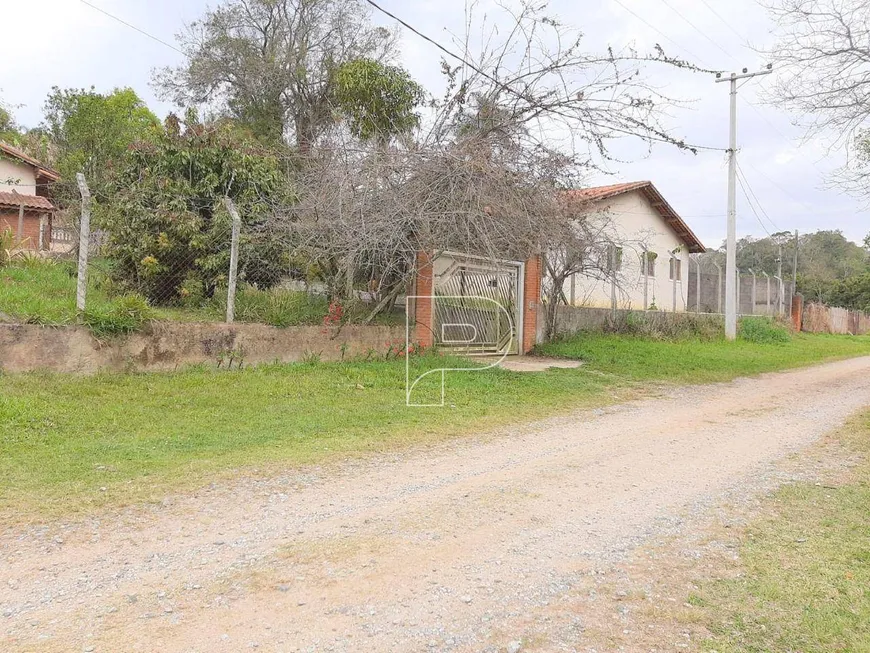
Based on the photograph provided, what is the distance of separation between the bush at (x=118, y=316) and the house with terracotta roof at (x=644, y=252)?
Answer: 34.5ft

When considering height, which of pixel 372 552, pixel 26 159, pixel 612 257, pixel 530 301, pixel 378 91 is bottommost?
pixel 372 552

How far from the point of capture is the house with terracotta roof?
695 inches

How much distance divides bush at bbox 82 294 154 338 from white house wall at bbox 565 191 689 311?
10740 mm

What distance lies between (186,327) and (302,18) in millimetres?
21648

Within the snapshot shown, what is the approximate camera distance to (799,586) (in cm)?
319

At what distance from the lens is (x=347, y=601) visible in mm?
3023

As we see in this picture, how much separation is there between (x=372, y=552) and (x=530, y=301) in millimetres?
10835

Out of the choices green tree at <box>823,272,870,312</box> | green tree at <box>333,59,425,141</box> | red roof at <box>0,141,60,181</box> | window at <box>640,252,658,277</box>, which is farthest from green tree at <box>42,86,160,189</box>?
green tree at <box>823,272,870,312</box>

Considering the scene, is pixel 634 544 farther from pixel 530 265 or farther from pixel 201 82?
pixel 201 82

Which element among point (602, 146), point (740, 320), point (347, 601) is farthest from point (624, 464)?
point (740, 320)

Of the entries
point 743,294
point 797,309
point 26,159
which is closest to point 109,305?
point 26,159

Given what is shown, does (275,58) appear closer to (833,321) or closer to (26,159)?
(26,159)

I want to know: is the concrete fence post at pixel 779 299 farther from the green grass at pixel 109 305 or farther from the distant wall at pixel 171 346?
the distant wall at pixel 171 346

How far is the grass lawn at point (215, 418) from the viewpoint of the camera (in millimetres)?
4852
